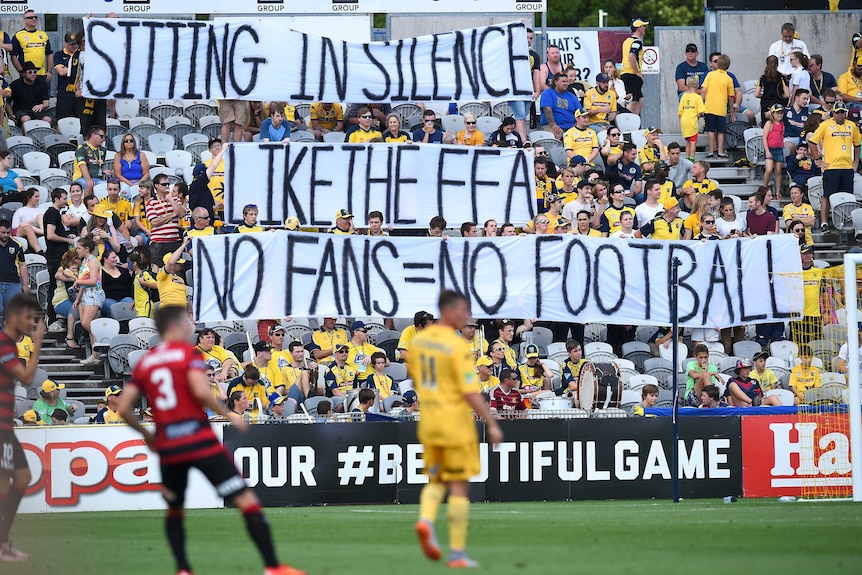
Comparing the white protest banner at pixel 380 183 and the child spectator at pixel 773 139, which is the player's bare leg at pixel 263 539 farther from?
the child spectator at pixel 773 139

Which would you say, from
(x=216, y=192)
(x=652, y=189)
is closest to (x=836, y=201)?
(x=652, y=189)

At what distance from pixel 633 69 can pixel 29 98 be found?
428 inches

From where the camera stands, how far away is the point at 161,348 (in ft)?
30.1

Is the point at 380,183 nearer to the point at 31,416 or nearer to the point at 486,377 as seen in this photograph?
the point at 486,377

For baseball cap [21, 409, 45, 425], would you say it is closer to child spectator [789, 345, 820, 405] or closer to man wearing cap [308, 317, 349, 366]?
man wearing cap [308, 317, 349, 366]

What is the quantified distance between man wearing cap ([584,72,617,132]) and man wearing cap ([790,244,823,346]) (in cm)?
476

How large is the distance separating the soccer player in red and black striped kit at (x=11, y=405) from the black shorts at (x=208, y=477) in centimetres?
243

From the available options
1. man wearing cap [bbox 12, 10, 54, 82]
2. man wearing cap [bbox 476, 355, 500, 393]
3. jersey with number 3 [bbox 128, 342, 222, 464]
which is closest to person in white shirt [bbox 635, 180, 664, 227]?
man wearing cap [bbox 476, 355, 500, 393]

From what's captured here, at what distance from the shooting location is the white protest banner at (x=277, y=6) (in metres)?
25.5

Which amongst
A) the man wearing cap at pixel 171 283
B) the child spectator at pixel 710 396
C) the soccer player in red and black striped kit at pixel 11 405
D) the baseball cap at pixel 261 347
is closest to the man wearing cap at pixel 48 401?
the man wearing cap at pixel 171 283

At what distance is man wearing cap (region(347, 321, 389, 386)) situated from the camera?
19.3 metres

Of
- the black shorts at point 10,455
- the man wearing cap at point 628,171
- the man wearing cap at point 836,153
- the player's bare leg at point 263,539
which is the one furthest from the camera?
the man wearing cap at point 836,153

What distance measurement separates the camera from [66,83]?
24156mm

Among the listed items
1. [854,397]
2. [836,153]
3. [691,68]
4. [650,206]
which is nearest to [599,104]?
[691,68]
